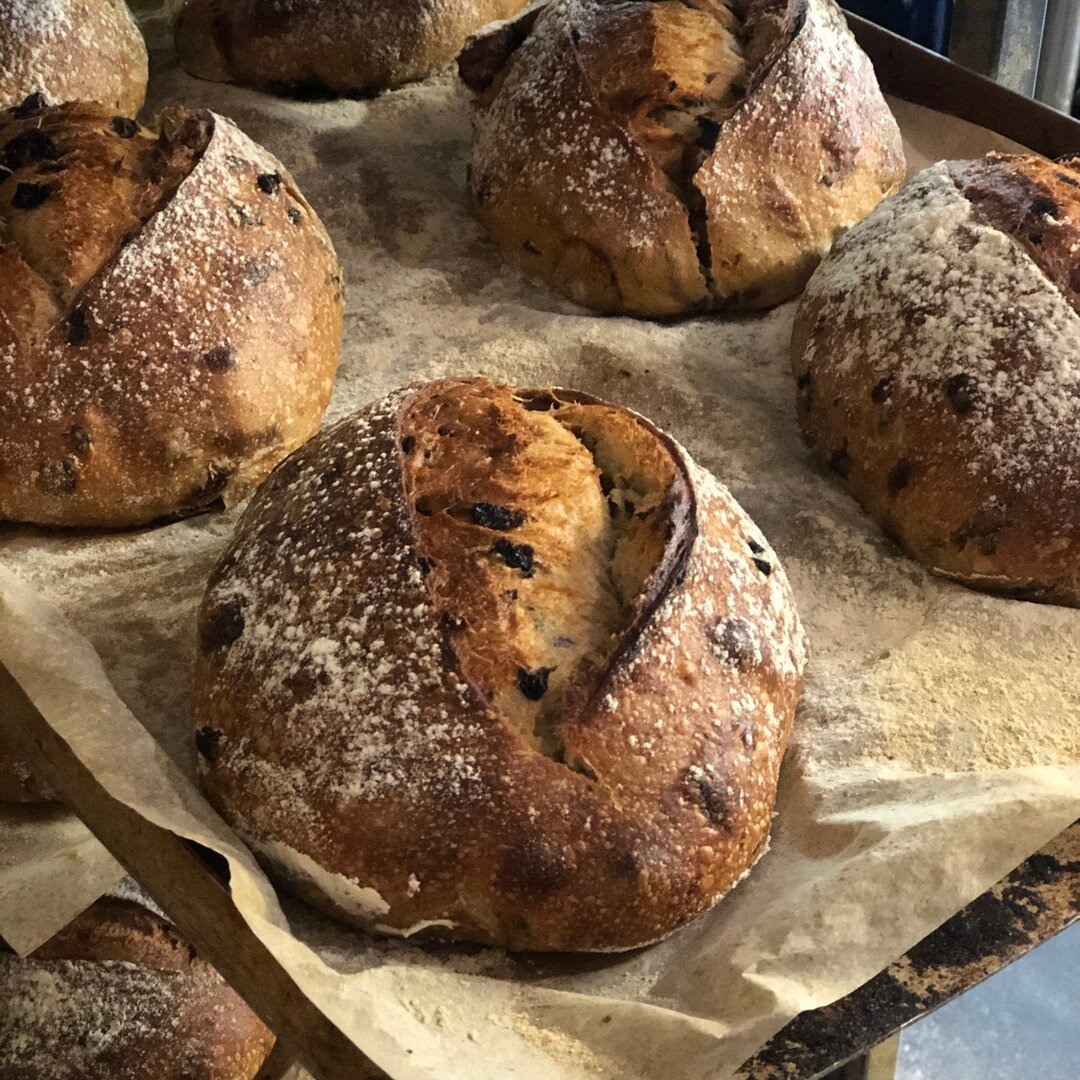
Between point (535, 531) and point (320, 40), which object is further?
point (320, 40)

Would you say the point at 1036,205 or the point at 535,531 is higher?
the point at 1036,205

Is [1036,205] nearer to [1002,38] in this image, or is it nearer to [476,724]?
[476,724]

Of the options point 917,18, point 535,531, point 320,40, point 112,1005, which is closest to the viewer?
point 535,531

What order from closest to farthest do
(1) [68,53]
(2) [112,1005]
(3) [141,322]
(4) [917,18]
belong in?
(3) [141,322] → (2) [112,1005] → (1) [68,53] → (4) [917,18]

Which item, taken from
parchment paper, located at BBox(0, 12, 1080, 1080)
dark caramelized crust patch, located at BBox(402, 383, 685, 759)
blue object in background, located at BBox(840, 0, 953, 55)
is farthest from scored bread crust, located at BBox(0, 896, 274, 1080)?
blue object in background, located at BBox(840, 0, 953, 55)

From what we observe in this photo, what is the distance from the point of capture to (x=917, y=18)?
8.25ft

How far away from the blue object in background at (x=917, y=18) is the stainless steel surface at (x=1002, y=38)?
0.60 ft

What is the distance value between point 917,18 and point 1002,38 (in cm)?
31

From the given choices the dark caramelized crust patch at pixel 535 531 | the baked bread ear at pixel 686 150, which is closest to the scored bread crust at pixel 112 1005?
the dark caramelized crust patch at pixel 535 531

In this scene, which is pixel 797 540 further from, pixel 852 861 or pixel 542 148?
pixel 542 148

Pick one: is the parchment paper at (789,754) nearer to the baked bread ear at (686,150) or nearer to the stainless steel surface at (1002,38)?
the baked bread ear at (686,150)

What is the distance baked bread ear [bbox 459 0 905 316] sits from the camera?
1.62 m

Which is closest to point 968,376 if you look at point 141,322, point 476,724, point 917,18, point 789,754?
point 789,754

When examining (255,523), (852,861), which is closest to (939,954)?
(852,861)
